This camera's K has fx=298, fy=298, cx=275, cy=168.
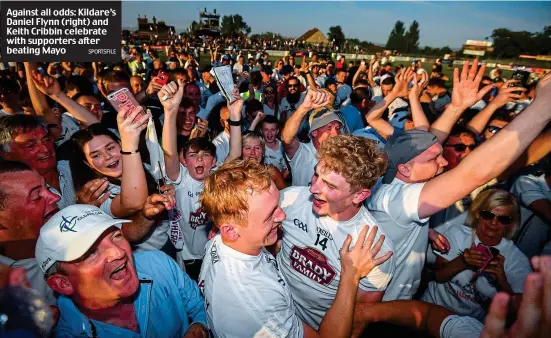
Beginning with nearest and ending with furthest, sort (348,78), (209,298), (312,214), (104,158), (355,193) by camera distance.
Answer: (209,298) < (355,193) < (312,214) < (104,158) < (348,78)

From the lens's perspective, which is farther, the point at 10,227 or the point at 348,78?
the point at 348,78

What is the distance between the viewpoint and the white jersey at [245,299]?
1.71m

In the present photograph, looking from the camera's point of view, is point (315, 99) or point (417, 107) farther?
point (417, 107)

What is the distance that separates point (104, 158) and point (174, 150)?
0.69 meters

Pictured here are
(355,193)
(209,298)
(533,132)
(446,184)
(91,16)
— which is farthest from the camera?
(91,16)

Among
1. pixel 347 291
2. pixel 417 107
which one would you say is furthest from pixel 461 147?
pixel 347 291

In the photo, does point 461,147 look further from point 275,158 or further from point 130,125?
point 130,125

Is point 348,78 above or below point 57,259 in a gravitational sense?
above

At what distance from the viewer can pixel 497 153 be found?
1.76 metres

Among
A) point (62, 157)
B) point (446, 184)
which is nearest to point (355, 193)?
point (446, 184)

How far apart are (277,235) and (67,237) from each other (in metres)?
1.54

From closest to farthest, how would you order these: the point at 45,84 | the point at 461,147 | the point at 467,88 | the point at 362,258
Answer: the point at 362,258 < the point at 467,88 < the point at 461,147 < the point at 45,84

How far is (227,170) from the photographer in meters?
2.01

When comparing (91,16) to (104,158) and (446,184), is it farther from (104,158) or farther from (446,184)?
(446,184)
